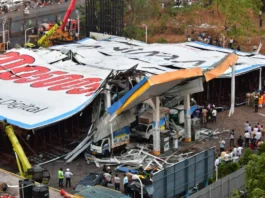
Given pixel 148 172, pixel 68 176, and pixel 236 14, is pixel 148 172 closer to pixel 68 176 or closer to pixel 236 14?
pixel 68 176

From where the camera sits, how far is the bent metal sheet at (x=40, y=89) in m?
30.0

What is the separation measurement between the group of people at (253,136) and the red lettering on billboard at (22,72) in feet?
38.7

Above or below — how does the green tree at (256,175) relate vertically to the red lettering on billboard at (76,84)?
above

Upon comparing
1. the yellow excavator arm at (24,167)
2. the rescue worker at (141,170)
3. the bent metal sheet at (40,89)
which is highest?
the bent metal sheet at (40,89)

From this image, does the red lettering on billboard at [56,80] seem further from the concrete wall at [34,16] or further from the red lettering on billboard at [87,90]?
the concrete wall at [34,16]

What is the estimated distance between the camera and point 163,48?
43.9 meters

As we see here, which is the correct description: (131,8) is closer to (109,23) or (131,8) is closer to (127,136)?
(109,23)

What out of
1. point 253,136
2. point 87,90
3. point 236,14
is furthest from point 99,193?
point 236,14

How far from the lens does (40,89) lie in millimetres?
33281

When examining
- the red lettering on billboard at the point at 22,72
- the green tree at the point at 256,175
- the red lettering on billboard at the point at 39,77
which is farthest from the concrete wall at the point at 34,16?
the green tree at the point at 256,175

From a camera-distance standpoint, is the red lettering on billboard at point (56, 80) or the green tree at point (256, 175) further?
the red lettering on billboard at point (56, 80)

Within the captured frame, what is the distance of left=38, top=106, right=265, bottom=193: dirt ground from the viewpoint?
2962 centimetres

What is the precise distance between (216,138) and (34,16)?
120 ft

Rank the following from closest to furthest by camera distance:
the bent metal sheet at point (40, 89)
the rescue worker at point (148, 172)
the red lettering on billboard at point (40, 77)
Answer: the rescue worker at point (148, 172), the bent metal sheet at point (40, 89), the red lettering on billboard at point (40, 77)
